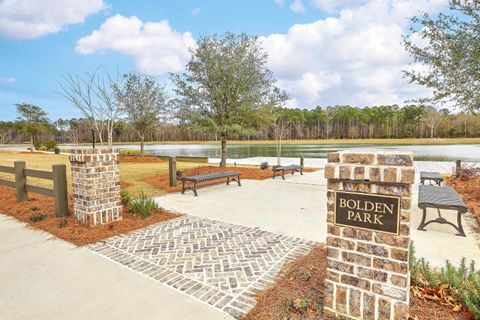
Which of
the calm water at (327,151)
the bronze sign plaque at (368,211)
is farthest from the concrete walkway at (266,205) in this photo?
the calm water at (327,151)

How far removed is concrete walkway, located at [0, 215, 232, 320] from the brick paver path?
0.56 ft

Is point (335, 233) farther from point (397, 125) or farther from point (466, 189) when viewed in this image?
point (397, 125)

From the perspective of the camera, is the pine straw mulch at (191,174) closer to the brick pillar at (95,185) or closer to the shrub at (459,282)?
the brick pillar at (95,185)

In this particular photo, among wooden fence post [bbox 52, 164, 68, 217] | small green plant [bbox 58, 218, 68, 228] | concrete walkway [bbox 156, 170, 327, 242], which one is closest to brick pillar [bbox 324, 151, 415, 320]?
concrete walkway [bbox 156, 170, 327, 242]

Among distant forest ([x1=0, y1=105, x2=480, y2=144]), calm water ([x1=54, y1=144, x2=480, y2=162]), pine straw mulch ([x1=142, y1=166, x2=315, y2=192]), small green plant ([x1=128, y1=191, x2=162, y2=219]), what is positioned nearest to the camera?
small green plant ([x1=128, y1=191, x2=162, y2=219])

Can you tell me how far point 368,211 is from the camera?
2.17 meters

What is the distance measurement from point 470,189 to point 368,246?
794 cm

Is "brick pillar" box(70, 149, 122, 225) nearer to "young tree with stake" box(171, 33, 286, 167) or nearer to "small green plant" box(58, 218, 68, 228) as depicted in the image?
"small green plant" box(58, 218, 68, 228)

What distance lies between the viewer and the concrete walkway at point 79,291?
8.67 ft

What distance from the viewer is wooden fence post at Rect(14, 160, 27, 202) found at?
270 inches

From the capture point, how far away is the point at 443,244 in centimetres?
429

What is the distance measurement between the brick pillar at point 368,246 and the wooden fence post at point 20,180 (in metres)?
7.74

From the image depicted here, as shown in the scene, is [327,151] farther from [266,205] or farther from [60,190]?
[60,190]

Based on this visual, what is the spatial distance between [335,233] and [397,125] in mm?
89363
